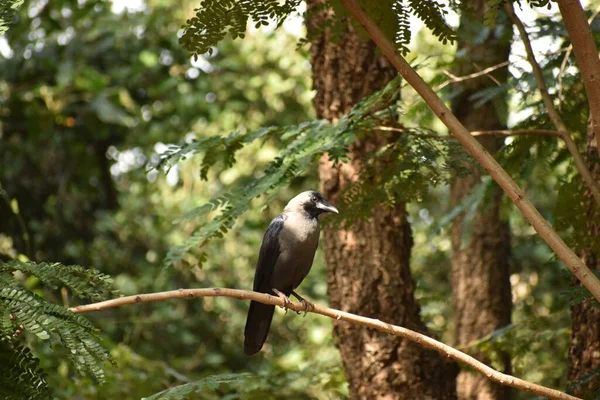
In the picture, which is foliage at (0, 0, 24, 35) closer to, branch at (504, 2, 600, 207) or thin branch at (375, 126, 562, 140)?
thin branch at (375, 126, 562, 140)

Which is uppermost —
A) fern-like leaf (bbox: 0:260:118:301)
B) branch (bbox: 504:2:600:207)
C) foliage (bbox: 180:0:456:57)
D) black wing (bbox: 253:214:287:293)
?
foliage (bbox: 180:0:456:57)

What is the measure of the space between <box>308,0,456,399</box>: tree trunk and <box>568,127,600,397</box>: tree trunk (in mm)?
1026

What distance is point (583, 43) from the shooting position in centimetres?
234

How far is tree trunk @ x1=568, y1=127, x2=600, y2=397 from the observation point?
3471 mm

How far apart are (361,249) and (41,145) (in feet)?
16.3

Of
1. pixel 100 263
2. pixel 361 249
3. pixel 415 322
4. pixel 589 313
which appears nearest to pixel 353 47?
pixel 361 249

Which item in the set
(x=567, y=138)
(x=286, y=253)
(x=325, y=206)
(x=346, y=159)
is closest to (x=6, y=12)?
(x=346, y=159)

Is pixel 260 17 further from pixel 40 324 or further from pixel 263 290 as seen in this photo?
pixel 263 290

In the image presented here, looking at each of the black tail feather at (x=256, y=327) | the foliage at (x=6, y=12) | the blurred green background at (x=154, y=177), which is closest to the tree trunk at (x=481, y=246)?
the blurred green background at (x=154, y=177)

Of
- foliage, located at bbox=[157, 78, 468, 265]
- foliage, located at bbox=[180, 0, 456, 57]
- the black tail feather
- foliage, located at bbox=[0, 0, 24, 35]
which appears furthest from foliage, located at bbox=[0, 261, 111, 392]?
the black tail feather

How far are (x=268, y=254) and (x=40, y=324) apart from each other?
8.26ft

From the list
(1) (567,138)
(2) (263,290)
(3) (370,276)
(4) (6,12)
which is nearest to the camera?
(4) (6,12)

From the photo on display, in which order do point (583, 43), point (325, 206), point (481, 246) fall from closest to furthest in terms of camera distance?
1. point (583, 43)
2. point (325, 206)
3. point (481, 246)

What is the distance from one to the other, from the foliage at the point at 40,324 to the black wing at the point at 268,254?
2307 mm
